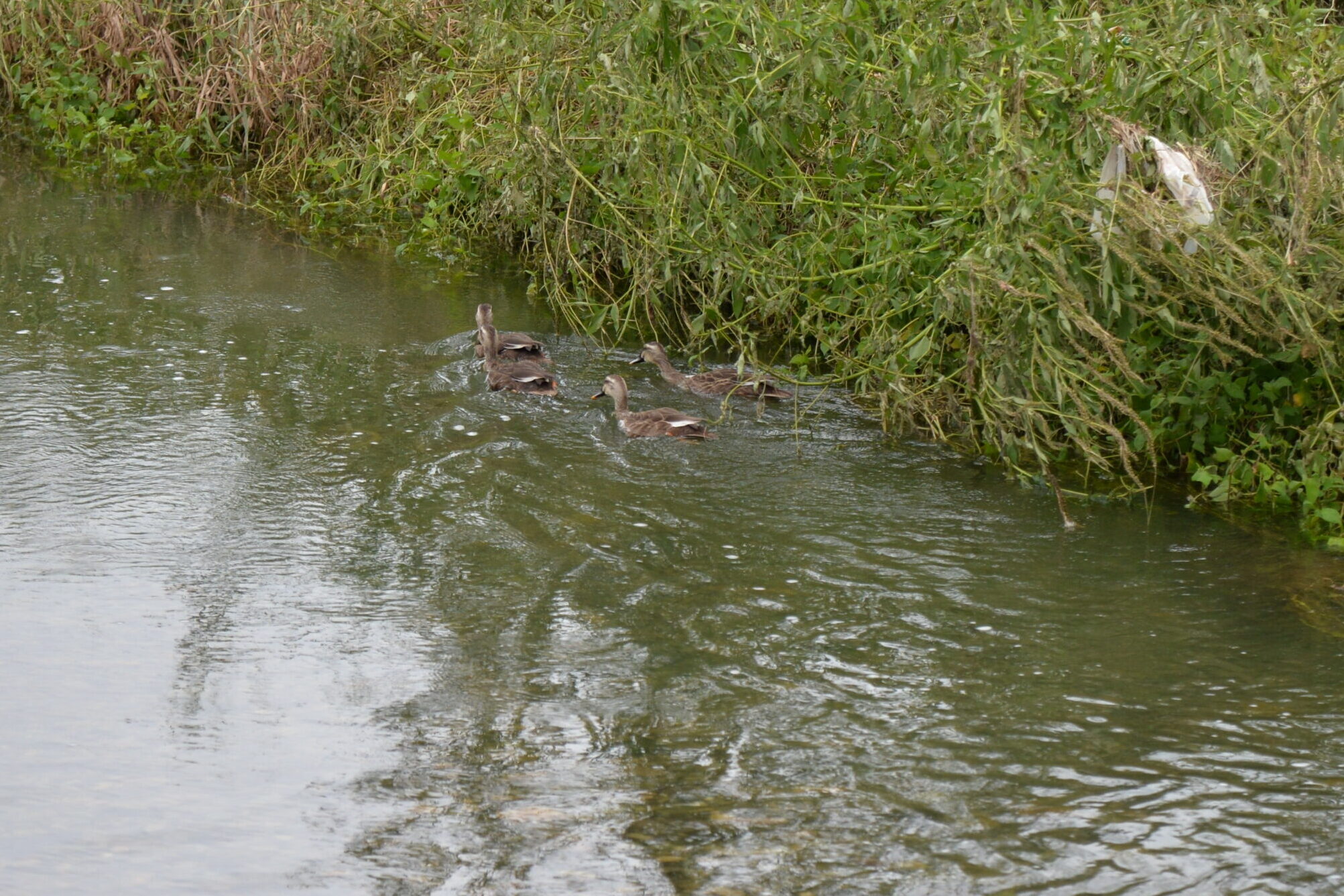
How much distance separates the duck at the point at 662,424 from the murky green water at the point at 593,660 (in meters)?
0.11

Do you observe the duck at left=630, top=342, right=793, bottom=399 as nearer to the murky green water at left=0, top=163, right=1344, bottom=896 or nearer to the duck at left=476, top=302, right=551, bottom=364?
the murky green water at left=0, top=163, right=1344, bottom=896

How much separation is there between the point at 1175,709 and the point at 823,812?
158cm

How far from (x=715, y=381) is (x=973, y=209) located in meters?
2.06

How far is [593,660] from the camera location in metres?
5.89

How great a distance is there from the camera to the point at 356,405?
8.72 metres

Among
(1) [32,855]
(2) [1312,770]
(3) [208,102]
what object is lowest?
(1) [32,855]

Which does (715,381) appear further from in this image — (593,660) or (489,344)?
(593,660)

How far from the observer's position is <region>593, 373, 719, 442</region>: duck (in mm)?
8453

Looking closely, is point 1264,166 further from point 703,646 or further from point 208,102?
point 208,102

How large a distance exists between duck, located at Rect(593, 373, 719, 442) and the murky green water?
106 mm

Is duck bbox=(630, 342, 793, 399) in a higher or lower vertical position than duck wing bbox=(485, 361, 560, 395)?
higher

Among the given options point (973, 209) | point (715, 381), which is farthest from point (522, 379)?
point (973, 209)

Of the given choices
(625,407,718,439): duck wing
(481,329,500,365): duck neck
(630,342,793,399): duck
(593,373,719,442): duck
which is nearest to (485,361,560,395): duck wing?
(481,329,500,365): duck neck

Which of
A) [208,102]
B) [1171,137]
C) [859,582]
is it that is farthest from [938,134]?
[208,102]
